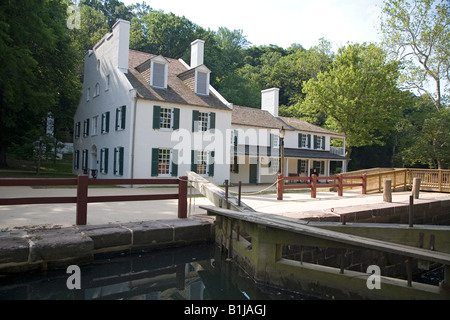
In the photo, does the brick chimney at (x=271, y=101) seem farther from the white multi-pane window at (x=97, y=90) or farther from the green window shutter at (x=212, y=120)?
the white multi-pane window at (x=97, y=90)

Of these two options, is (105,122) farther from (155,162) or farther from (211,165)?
(211,165)

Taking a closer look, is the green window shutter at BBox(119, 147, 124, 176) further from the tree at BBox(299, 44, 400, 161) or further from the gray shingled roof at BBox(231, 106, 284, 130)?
the tree at BBox(299, 44, 400, 161)

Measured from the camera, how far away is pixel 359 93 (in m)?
30.4

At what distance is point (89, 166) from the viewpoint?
23.4 metres

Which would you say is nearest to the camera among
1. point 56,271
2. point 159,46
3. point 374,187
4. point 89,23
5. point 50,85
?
point 56,271

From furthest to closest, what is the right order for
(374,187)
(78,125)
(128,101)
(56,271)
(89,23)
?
(89,23) < (78,125) < (128,101) < (374,187) < (56,271)

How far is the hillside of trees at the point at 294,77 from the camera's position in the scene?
19047mm

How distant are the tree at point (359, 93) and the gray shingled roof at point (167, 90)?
45.5 ft

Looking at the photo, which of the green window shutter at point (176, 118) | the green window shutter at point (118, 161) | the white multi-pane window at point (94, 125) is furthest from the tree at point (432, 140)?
the white multi-pane window at point (94, 125)

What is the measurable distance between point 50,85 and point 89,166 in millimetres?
6215

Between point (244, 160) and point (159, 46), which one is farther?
point (159, 46)

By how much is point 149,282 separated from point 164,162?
1425 cm
